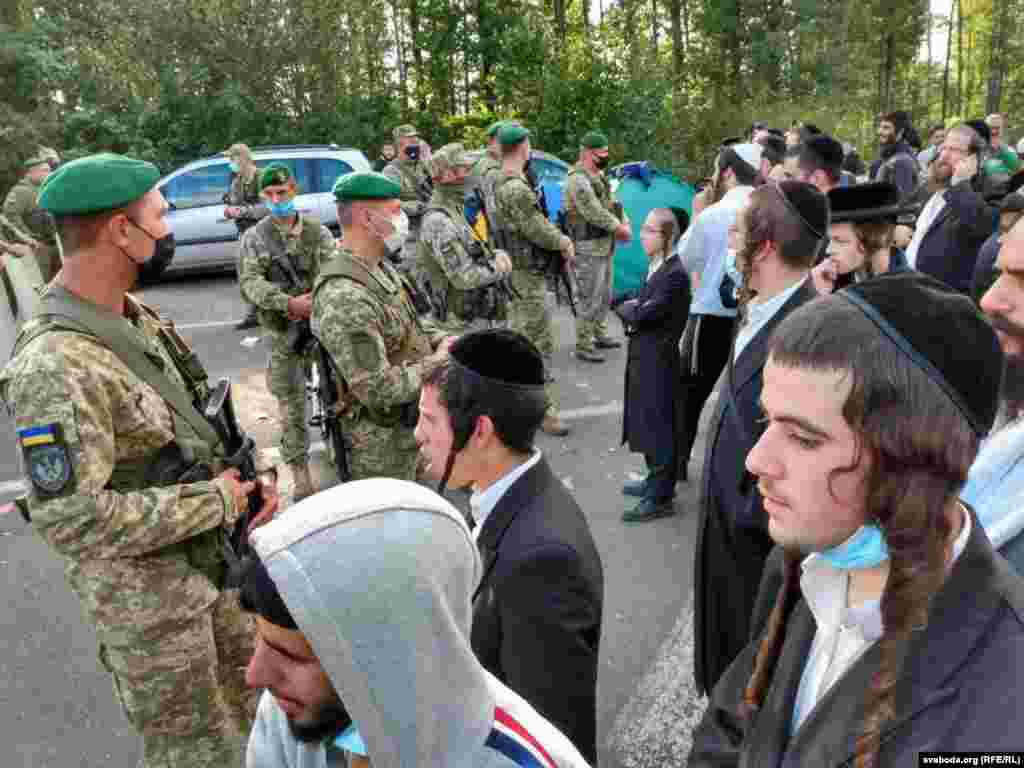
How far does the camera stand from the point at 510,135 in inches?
246

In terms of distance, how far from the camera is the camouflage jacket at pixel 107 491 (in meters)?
2.09

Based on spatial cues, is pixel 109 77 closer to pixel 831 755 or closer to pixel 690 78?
pixel 690 78

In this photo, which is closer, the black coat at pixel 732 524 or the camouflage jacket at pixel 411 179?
the black coat at pixel 732 524

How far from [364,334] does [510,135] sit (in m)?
3.49

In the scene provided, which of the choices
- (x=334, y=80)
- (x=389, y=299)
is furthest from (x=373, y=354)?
(x=334, y=80)

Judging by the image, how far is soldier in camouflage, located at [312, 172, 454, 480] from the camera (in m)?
3.31

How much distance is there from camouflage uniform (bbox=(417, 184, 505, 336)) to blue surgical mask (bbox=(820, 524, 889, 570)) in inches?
162

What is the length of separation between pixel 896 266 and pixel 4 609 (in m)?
4.77

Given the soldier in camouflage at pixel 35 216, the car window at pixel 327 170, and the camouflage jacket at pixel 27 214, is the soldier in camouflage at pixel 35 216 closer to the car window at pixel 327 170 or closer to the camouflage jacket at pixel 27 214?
the camouflage jacket at pixel 27 214

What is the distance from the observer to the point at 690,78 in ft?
71.7

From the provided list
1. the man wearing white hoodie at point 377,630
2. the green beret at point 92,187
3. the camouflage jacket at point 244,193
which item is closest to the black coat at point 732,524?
the man wearing white hoodie at point 377,630

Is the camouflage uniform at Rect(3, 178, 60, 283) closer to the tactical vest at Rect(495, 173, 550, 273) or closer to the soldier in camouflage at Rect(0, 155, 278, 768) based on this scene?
the tactical vest at Rect(495, 173, 550, 273)

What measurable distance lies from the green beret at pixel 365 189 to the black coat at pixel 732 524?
1.77 meters

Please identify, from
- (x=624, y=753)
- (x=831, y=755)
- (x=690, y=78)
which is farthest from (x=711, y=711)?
(x=690, y=78)
